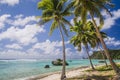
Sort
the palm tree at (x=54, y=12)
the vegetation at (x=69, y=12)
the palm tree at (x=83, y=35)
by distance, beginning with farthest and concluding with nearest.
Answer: the palm tree at (x=83, y=35), the palm tree at (x=54, y=12), the vegetation at (x=69, y=12)

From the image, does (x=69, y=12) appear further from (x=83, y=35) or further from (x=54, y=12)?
(x=83, y=35)

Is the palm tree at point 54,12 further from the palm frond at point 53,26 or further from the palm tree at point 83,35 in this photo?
the palm tree at point 83,35

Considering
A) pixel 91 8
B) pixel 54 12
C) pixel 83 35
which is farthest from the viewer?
pixel 83 35

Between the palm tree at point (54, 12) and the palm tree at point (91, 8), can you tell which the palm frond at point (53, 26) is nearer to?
the palm tree at point (54, 12)

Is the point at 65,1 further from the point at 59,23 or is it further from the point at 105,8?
the point at 105,8

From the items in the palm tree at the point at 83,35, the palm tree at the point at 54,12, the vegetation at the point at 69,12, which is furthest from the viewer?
the palm tree at the point at 83,35

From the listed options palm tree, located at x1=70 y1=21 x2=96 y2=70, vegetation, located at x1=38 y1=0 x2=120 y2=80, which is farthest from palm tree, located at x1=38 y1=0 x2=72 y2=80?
palm tree, located at x1=70 y1=21 x2=96 y2=70

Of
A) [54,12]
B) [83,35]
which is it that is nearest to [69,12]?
[54,12]

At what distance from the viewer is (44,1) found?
23.2 m

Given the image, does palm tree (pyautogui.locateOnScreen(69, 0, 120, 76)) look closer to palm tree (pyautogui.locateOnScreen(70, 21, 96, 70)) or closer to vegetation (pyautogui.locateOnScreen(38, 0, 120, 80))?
vegetation (pyautogui.locateOnScreen(38, 0, 120, 80))

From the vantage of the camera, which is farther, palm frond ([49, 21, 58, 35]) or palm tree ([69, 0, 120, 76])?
palm frond ([49, 21, 58, 35])

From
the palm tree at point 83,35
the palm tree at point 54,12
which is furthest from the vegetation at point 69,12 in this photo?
the palm tree at point 83,35

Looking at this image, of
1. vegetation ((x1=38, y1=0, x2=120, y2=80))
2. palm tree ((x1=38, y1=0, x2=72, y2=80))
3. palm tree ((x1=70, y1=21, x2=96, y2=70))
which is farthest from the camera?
palm tree ((x1=70, y1=21, x2=96, y2=70))

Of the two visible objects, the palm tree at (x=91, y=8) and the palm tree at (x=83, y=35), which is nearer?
the palm tree at (x=91, y=8)
